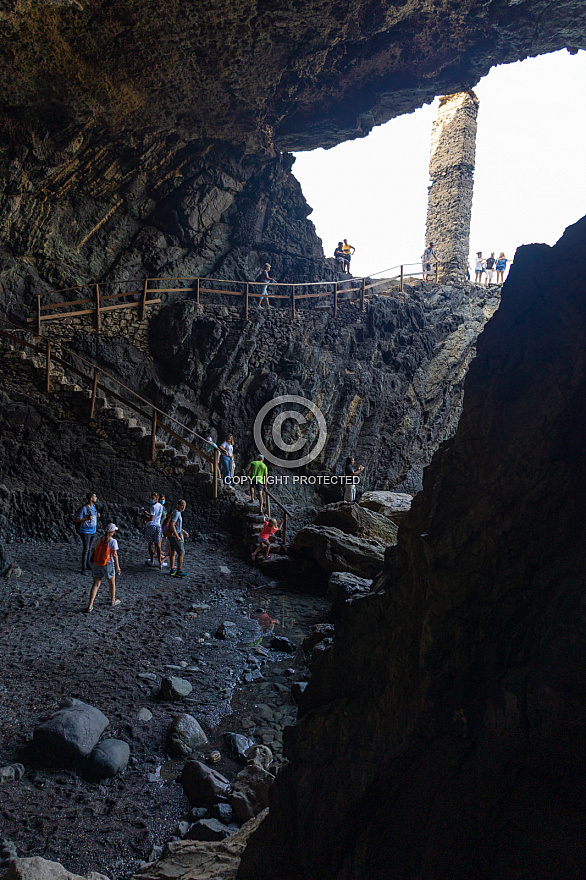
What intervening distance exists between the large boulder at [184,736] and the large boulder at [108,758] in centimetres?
43

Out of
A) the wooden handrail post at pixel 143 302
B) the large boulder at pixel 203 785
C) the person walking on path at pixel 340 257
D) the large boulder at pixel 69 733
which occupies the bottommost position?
the large boulder at pixel 203 785

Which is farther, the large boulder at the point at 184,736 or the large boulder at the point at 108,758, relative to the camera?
the large boulder at the point at 184,736

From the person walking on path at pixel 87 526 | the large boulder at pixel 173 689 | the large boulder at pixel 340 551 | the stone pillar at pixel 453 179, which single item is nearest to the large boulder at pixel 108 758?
the large boulder at pixel 173 689

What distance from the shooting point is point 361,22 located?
12.7m

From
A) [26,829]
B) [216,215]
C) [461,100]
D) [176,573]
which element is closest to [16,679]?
[26,829]

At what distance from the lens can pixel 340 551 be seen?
9.52 metres

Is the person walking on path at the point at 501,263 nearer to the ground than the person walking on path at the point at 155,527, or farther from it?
farther from it

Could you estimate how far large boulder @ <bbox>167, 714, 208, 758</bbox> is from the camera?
4.85m

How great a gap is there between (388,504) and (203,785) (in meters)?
8.75

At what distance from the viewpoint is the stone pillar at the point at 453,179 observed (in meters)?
20.2

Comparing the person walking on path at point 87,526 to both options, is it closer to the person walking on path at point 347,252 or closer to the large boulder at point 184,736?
the large boulder at point 184,736

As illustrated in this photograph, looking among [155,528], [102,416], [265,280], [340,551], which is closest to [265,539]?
[340,551]

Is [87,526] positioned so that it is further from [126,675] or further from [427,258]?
[427,258]

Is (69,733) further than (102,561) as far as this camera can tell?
No
